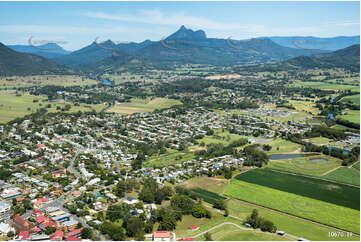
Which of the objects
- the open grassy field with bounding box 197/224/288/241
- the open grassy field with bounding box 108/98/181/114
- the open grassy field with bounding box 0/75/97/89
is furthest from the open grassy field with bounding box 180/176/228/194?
the open grassy field with bounding box 0/75/97/89

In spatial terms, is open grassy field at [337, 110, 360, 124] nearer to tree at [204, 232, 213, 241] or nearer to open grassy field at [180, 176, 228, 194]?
open grassy field at [180, 176, 228, 194]

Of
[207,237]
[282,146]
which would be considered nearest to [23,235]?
[207,237]

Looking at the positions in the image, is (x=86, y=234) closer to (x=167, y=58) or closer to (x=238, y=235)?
(x=238, y=235)

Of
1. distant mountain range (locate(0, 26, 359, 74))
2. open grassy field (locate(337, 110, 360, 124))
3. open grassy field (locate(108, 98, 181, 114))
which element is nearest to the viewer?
open grassy field (locate(337, 110, 360, 124))

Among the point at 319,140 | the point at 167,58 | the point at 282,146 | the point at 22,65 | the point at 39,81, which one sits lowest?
the point at 282,146

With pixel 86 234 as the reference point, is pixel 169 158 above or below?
above
